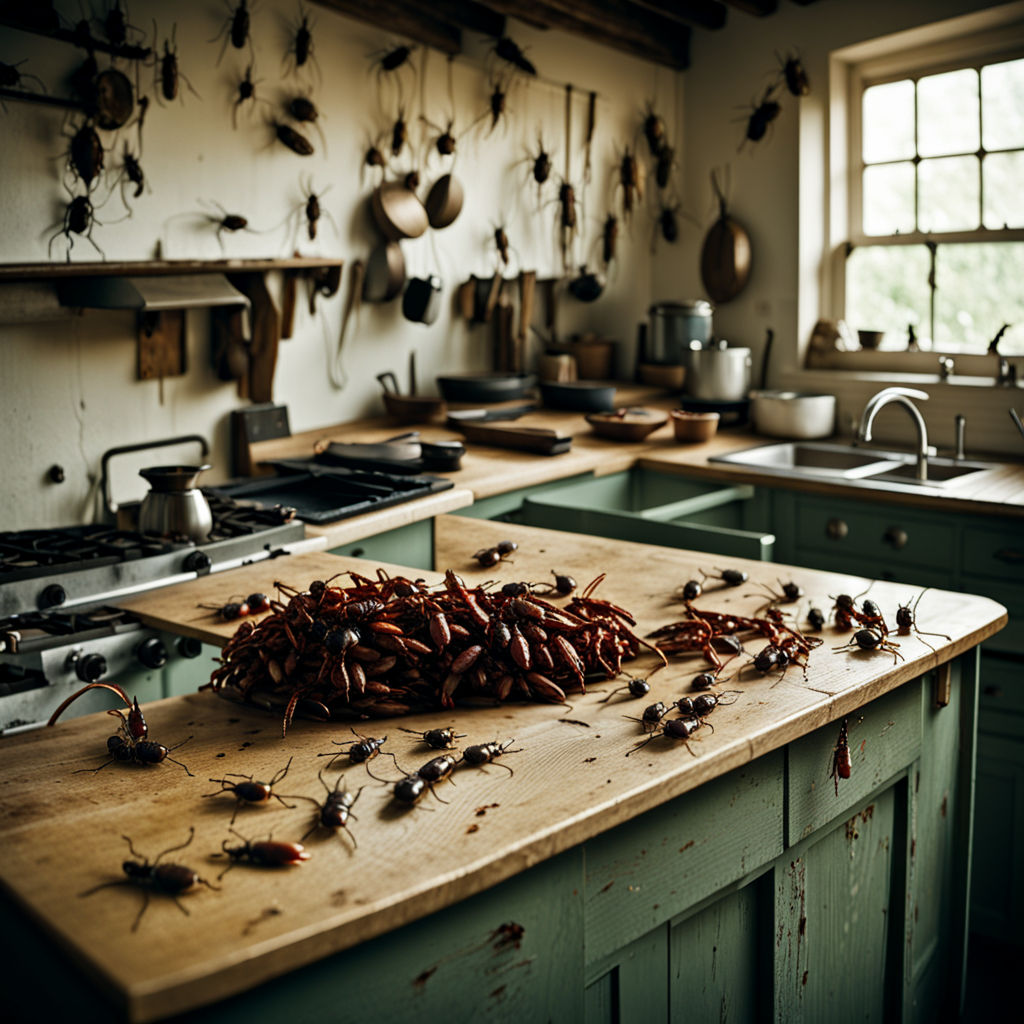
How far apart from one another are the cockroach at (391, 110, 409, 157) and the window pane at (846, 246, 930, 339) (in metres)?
1.99

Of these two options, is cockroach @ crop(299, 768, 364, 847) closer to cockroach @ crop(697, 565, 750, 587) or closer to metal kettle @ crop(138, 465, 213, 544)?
cockroach @ crop(697, 565, 750, 587)

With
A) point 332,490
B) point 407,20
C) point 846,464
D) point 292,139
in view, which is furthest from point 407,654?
point 407,20

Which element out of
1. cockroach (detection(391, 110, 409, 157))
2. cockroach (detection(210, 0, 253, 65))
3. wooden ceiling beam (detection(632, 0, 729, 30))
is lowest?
cockroach (detection(391, 110, 409, 157))

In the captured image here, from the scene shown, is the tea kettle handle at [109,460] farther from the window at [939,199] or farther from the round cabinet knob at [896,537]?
the window at [939,199]

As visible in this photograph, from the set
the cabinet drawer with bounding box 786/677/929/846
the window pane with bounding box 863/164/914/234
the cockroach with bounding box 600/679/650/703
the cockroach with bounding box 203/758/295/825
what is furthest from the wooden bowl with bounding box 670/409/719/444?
the cockroach with bounding box 203/758/295/825

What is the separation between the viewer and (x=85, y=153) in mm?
3201

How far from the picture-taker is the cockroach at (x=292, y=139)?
3.78m

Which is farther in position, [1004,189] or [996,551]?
[1004,189]

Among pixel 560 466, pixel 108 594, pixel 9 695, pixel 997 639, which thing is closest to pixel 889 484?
pixel 997 639

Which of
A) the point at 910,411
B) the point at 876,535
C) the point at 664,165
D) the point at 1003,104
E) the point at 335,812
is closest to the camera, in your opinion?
the point at 335,812

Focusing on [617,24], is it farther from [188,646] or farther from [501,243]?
[188,646]

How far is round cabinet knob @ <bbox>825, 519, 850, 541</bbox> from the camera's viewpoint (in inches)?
140

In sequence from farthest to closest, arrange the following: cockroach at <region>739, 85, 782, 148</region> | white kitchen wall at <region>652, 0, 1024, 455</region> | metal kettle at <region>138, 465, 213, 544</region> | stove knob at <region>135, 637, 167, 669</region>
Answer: cockroach at <region>739, 85, 782, 148</region>, white kitchen wall at <region>652, 0, 1024, 455</region>, metal kettle at <region>138, 465, 213, 544</region>, stove knob at <region>135, 637, 167, 669</region>

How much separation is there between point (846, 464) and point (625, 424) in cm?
84
